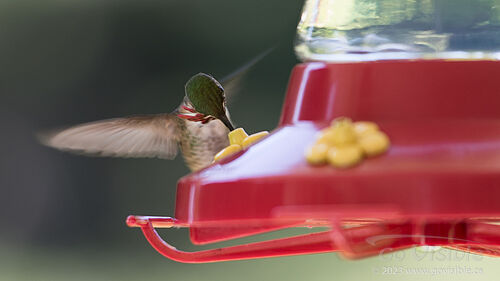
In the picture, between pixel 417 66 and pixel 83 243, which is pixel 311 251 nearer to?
pixel 417 66

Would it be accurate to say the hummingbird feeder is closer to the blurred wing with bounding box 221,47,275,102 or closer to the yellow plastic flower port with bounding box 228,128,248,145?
the yellow plastic flower port with bounding box 228,128,248,145

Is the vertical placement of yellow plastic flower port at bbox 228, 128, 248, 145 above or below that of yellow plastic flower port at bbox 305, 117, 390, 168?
above

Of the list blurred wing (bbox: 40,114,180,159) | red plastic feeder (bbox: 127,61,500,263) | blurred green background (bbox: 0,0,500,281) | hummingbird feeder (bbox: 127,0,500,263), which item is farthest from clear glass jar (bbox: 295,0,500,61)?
blurred green background (bbox: 0,0,500,281)

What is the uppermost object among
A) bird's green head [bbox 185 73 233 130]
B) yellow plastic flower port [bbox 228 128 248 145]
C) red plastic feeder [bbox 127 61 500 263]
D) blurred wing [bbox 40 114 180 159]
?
bird's green head [bbox 185 73 233 130]

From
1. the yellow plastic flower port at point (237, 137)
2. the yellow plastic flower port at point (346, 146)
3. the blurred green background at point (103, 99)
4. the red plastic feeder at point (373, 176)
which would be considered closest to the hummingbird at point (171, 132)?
the yellow plastic flower port at point (237, 137)

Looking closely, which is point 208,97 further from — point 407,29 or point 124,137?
point 407,29

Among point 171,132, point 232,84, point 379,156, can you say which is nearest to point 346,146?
point 379,156

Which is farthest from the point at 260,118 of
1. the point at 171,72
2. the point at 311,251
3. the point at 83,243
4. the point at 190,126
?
the point at 311,251
